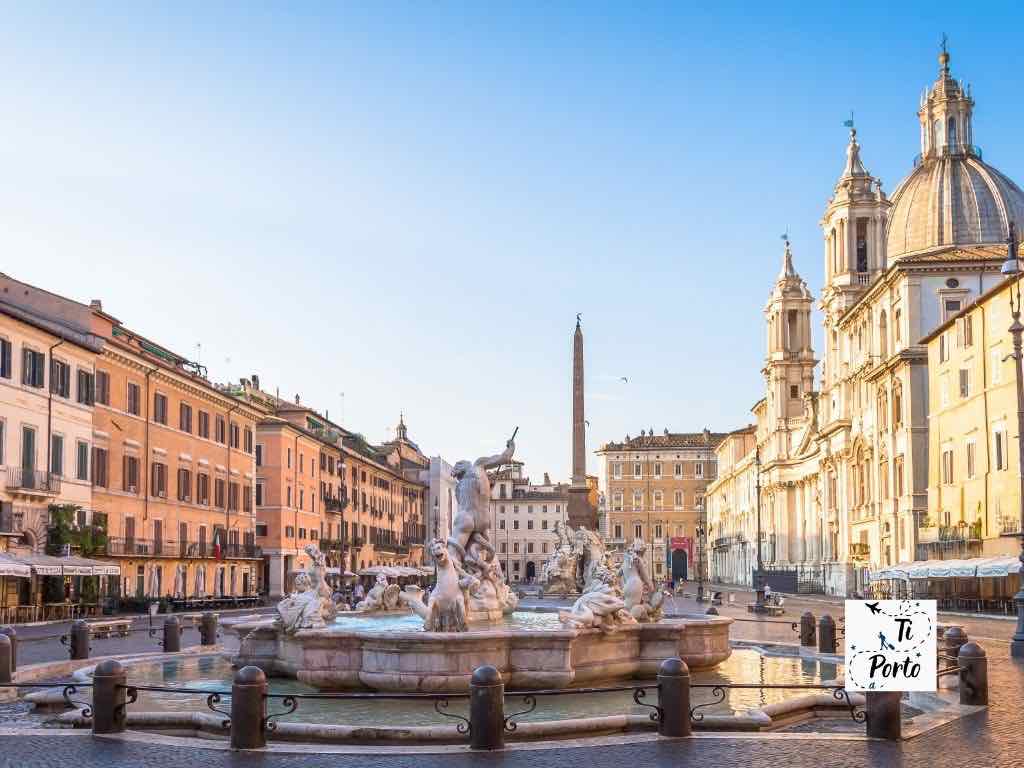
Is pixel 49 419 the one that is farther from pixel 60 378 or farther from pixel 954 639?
pixel 954 639

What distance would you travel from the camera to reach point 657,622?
61.4ft

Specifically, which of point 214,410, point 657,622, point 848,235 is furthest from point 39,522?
point 848,235

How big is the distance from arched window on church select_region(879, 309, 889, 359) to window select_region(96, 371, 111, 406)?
3939 centimetres

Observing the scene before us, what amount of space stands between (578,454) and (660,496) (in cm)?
10286

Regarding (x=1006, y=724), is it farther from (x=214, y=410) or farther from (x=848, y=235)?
(x=848, y=235)

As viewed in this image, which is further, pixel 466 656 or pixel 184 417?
pixel 184 417

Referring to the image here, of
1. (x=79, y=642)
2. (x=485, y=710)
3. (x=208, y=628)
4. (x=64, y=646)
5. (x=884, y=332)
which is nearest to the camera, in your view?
(x=485, y=710)

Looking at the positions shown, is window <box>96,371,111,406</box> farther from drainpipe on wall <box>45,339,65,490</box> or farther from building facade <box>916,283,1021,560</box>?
building facade <box>916,283,1021,560</box>

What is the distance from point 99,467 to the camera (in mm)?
45562

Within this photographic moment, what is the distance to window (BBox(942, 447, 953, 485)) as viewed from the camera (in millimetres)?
54219

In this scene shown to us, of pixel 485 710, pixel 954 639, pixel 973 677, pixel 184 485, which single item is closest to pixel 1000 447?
pixel 954 639

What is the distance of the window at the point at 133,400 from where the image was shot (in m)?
48.0

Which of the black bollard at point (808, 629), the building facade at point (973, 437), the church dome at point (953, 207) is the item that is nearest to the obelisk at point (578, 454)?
the building facade at point (973, 437)

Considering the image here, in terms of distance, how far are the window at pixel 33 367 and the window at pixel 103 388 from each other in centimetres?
437
